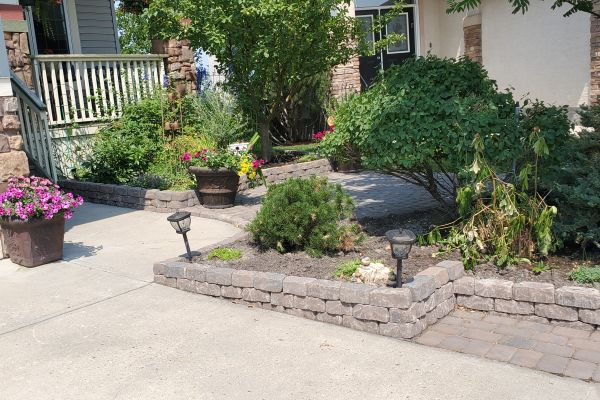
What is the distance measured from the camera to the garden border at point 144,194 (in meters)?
8.23

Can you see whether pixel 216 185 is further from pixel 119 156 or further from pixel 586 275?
pixel 586 275

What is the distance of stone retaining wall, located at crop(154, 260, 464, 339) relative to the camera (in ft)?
13.9

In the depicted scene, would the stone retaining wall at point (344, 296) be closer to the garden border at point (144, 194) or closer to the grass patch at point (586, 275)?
the grass patch at point (586, 275)

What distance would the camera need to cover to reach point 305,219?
5.53 m

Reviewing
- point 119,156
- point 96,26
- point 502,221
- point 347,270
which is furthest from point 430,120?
point 96,26

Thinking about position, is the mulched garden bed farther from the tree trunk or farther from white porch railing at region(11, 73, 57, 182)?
the tree trunk

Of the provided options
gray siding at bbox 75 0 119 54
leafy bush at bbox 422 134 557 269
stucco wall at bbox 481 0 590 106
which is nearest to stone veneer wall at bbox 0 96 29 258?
leafy bush at bbox 422 134 557 269

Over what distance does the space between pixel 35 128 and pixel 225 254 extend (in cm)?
425

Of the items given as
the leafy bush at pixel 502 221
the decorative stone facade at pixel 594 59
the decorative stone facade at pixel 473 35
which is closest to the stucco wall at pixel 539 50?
the decorative stone facade at pixel 473 35

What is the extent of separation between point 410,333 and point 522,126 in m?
2.36

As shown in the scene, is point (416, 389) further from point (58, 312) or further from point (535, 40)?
point (535, 40)

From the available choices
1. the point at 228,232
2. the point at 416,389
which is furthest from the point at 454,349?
the point at 228,232

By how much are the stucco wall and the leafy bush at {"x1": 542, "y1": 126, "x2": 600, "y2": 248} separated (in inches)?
333

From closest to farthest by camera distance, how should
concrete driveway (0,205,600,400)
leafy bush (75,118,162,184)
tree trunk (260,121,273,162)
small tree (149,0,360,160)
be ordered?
concrete driveway (0,205,600,400) → small tree (149,0,360,160) → leafy bush (75,118,162,184) → tree trunk (260,121,273,162)
